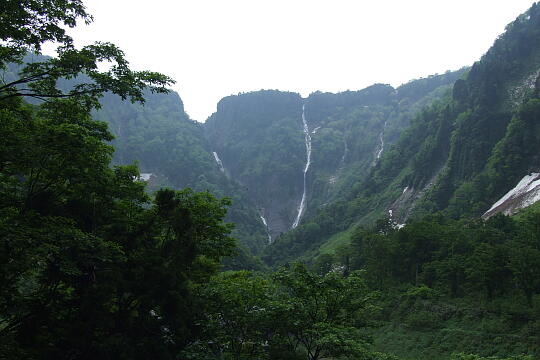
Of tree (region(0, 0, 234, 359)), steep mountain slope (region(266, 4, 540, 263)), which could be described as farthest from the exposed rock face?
tree (region(0, 0, 234, 359))

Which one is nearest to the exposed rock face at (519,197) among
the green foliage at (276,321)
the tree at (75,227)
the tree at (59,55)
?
the green foliage at (276,321)

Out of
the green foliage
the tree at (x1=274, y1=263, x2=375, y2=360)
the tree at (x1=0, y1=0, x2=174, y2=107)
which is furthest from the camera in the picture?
the tree at (x1=274, y1=263, x2=375, y2=360)

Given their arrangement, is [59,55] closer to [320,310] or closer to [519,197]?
[320,310]

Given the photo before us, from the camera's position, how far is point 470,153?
9575cm

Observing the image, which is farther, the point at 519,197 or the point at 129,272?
the point at 519,197

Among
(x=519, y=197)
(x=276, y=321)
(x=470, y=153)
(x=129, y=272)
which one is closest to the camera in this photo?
(x=129, y=272)

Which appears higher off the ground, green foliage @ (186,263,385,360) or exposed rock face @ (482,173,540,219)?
exposed rock face @ (482,173,540,219)

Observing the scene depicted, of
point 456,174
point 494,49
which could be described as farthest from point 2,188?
point 494,49

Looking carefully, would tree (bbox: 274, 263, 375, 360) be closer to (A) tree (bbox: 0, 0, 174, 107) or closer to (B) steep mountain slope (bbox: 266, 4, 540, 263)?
(A) tree (bbox: 0, 0, 174, 107)

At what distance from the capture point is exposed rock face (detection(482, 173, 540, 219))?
6209 cm

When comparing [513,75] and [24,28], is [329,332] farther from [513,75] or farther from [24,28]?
[513,75]

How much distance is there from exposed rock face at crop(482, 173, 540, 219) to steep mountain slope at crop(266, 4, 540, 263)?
8.13 feet

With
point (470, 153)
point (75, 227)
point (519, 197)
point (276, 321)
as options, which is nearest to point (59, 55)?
point (75, 227)

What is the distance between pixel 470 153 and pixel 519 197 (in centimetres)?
3158
